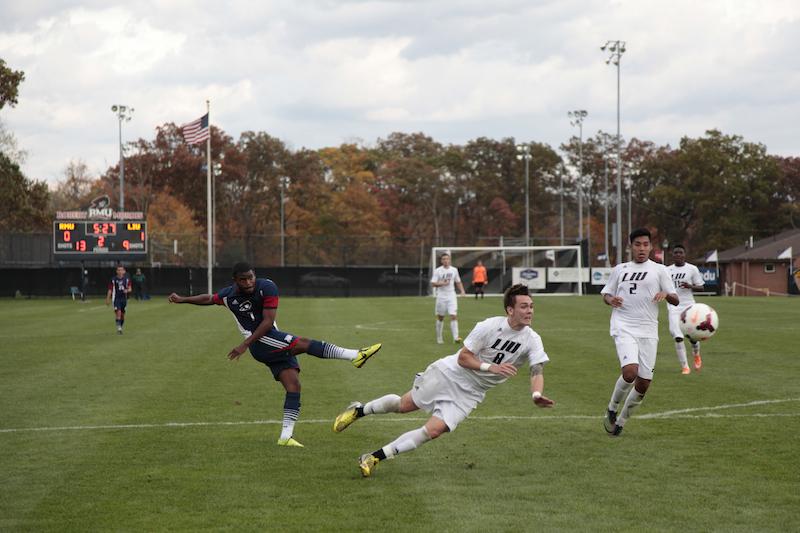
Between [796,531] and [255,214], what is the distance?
80.6 metres

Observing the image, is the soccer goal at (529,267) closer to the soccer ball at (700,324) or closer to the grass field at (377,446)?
the grass field at (377,446)

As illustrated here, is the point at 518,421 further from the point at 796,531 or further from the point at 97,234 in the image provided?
the point at 97,234

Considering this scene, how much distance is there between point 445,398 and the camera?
8.45 metres

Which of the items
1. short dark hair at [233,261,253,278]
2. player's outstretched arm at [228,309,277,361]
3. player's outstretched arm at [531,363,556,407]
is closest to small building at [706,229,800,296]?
player's outstretched arm at [228,309,277,361]

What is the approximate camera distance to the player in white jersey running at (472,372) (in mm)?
8258

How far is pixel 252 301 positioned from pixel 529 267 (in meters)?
50.3

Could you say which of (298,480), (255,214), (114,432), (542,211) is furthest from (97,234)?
(542,211)

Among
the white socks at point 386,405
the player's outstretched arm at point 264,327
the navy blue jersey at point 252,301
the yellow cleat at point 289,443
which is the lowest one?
the yellow cleat at point 289,443

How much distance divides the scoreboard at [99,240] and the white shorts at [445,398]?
4633cm

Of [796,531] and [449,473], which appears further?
[449,473]

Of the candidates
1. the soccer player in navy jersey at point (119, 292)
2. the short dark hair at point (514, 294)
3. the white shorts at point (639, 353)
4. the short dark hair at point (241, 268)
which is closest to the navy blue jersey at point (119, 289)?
the soccer player in navy jersey at point (119, 292)

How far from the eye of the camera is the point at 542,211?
97.6 meters

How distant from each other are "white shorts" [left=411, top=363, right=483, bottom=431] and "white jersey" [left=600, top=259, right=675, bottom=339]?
9.80 feet

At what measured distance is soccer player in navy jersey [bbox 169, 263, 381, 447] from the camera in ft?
32.4
